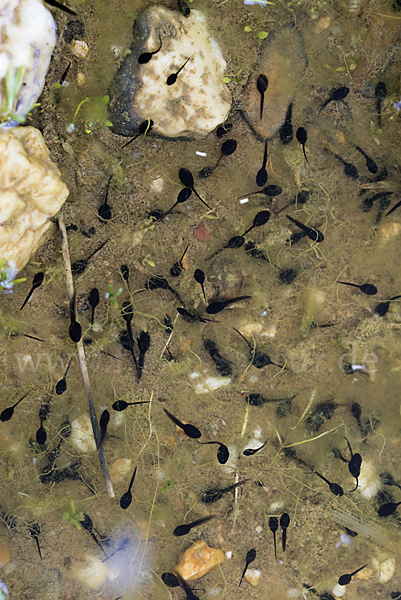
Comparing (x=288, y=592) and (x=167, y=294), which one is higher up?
(x=167, y=294)

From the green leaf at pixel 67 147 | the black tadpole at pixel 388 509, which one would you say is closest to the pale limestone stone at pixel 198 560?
the black tadpole at pixel 388 509

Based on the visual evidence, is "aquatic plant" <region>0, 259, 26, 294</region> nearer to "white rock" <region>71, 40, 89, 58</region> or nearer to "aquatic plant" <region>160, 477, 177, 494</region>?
"white rock" <region>71, 40, 89, 58</region>

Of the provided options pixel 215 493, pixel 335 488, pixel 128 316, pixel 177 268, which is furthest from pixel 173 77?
pixel 335 488

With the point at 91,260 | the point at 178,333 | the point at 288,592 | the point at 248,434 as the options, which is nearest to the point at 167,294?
the point at 178,333

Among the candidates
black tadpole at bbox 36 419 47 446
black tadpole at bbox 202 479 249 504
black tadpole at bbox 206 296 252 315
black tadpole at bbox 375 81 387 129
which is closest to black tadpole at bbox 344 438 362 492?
black tadpole at bbox 202 479 249 504

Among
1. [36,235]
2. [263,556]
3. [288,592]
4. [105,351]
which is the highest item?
[36,235]

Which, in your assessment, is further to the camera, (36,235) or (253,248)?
(253,248)

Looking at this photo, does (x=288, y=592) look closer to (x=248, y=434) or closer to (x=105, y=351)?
(x=248, y=434)
